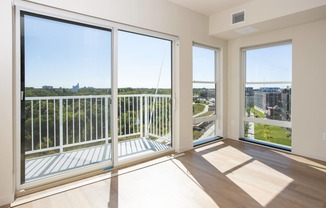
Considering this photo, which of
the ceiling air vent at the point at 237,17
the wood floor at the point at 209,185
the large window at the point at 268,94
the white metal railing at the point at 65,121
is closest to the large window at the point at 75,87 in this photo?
the white metal railing at the point at 65,121

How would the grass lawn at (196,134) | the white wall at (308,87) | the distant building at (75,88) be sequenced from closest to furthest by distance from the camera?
the distant building at (75,88) < the white wall at (308,87) < the grass lawn at (196,134)

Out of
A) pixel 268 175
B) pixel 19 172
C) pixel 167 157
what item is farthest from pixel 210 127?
pixel 19 172

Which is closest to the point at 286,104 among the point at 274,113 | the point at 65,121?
the point at 274,113

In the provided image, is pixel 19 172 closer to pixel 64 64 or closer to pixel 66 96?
pixel 66 96

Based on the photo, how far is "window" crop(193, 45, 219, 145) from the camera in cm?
415

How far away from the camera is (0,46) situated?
6.63 ft

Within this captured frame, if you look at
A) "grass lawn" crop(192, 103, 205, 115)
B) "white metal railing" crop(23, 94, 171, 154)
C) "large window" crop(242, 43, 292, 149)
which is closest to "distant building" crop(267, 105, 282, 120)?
"large window" crop(242, 43, 292, 149)

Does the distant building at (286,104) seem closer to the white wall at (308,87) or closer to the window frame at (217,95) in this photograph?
the white wall at (308,87)

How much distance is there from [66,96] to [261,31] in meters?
3.62

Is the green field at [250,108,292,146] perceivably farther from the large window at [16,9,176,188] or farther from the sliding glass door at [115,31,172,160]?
the large window at [16,9,176,188]

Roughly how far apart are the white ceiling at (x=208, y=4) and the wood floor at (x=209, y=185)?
266 centimetres

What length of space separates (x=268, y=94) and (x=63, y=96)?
12.3 feet

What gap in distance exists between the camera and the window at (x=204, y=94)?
415cm

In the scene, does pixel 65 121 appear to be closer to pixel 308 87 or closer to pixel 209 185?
pixel 209 185
